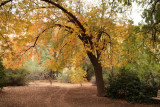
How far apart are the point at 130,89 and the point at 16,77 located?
33.3 ft

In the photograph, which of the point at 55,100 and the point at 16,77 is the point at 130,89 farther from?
the point at 16,77

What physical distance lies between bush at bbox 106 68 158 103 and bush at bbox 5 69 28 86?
29.2 ft

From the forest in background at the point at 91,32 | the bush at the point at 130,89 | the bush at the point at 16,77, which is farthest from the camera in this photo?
the bush at the point at 16,77

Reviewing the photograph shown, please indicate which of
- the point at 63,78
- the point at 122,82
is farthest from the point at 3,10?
the point at 63,78

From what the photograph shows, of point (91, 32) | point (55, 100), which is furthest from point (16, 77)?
point (91, 32)

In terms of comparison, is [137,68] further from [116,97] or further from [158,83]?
[116,97]

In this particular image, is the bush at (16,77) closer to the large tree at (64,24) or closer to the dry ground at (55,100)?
the dry ground at (55,100)

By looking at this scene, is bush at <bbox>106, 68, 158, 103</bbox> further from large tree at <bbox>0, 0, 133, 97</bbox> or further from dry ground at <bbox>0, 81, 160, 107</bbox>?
large tree at <bbox>0, 0, 133, 97</bbox>

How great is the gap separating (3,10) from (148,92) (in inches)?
301

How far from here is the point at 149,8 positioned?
6012 millimetres

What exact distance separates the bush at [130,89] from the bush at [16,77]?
8913mm

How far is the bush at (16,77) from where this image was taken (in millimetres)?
12584

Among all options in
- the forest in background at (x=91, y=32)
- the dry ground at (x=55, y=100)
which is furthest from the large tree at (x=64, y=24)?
the dry ground at (x=55, y=100)

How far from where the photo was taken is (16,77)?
1270 cm
